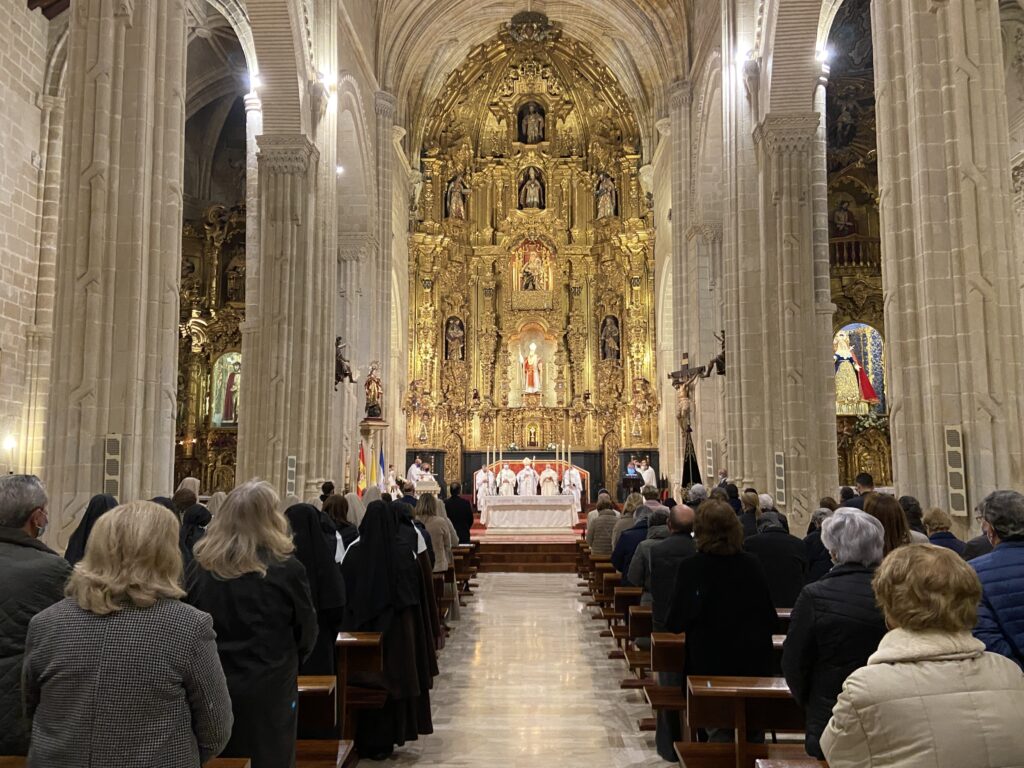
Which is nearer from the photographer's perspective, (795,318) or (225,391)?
(795,318)

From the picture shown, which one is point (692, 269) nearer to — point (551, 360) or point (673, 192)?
point (673, 192)

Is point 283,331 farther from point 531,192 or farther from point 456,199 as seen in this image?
point 531,192

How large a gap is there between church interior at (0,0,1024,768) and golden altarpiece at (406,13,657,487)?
0.47 ft

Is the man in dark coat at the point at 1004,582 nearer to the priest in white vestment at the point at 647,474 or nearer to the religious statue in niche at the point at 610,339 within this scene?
the priest in white vestment at the point at 647,474

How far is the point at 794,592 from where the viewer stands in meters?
6.81

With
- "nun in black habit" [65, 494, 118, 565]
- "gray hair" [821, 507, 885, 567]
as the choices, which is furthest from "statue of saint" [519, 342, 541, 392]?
"gray hair" [821, 507, 885, 567]

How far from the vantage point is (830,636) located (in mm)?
3547

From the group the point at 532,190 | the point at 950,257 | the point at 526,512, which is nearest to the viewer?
the point at 950,257

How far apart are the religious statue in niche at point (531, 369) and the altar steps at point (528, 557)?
521 inches

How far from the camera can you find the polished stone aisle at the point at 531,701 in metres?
6.42

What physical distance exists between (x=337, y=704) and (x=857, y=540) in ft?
11.2

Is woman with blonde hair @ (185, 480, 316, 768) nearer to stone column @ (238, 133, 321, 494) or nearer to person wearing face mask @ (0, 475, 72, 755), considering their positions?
person wearing face mask @ (0, 475, 72, 755)

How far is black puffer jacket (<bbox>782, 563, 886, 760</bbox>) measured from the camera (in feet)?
11.6

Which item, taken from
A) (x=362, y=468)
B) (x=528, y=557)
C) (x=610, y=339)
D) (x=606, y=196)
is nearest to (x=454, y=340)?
(x=610, y=339)
